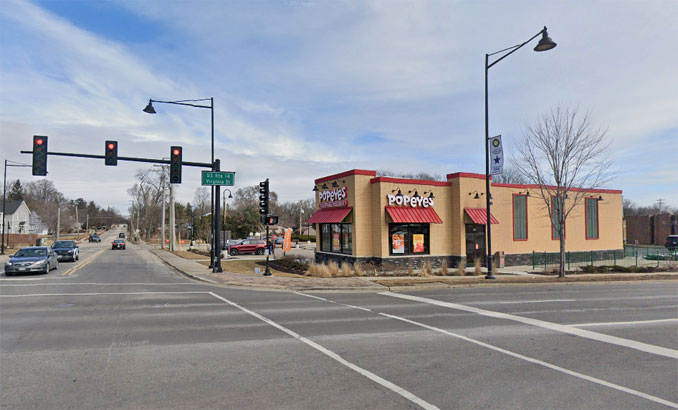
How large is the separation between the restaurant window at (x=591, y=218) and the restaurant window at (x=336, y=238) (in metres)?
18.4

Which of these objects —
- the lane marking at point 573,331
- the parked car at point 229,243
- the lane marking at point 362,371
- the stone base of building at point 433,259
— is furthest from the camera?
the parked car at point 229,243

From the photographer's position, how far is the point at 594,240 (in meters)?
31.5

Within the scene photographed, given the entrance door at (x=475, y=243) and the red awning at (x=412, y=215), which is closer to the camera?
the red awning at (x=412, y=215)

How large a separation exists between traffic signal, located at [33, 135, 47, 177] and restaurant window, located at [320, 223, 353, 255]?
15.3 m

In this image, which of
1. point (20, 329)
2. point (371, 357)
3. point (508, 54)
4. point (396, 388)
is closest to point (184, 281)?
point (20, 329)

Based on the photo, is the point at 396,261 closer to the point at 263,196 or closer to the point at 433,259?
the point at 433,259

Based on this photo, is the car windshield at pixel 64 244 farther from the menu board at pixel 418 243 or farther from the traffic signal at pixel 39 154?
the menu board at pixel 418 243

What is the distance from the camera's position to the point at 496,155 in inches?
758

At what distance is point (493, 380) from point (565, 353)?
2339 millimetres

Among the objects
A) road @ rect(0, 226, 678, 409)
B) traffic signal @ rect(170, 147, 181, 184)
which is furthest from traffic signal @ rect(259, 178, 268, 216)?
road @ rect(0, 226, 678, 409)

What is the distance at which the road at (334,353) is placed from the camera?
17.5ft

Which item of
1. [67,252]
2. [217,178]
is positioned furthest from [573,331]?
→ [67,252]

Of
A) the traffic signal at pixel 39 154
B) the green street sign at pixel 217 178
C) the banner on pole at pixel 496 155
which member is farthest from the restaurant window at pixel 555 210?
the traffic signal at pixel 39 154

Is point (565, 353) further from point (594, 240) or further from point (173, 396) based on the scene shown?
point (594, 240)
